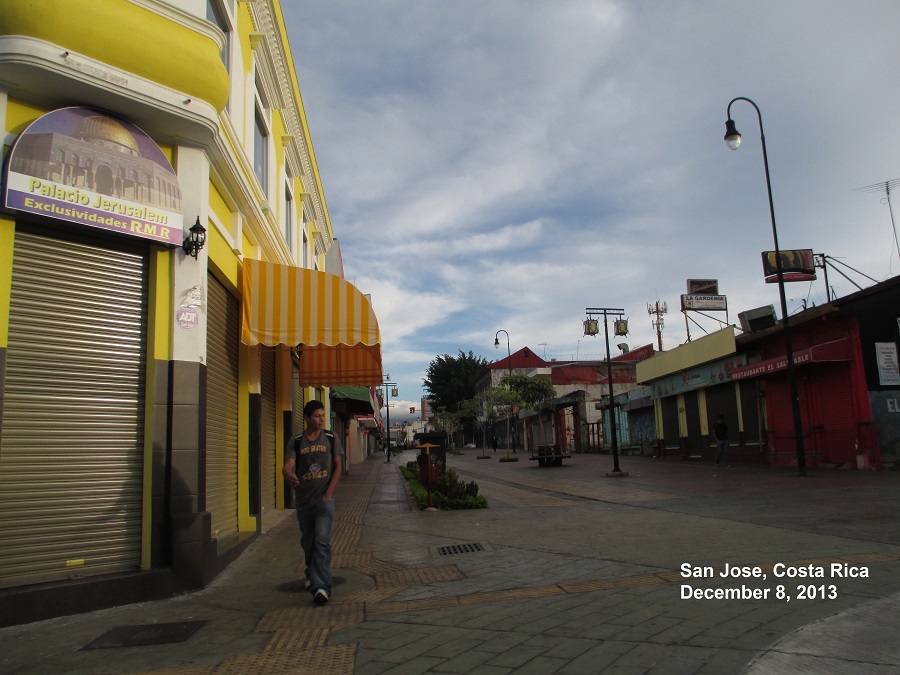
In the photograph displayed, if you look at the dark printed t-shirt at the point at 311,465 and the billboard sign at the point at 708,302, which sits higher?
the billboard sign at the point at 708,302

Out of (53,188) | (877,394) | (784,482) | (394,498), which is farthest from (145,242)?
(877,394)

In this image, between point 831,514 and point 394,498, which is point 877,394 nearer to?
point 831,514

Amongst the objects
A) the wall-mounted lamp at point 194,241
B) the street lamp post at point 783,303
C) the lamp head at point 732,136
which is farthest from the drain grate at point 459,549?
the lamp head at point 732,136

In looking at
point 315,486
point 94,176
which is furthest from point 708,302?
point 94,176

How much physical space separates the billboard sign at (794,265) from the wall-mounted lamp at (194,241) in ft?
62.4

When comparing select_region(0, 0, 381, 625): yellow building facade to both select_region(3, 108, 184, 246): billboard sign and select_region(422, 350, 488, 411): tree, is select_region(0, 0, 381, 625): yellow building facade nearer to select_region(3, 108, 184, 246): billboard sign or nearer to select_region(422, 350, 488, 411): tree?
select_region(3, 108, 184, 246): billboard sign

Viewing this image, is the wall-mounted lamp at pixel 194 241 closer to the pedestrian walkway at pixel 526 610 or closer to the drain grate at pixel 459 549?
the pedestrian walkway at pixel 526 610

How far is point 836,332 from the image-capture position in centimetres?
1830

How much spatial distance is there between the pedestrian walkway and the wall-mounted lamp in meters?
3.29

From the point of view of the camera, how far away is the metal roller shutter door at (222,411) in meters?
7.46

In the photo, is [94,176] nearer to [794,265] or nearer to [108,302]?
[108,302]

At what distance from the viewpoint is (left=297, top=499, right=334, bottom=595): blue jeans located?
5.48 metres

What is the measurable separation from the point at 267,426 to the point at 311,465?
18.9 ft

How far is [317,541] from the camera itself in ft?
18.3
